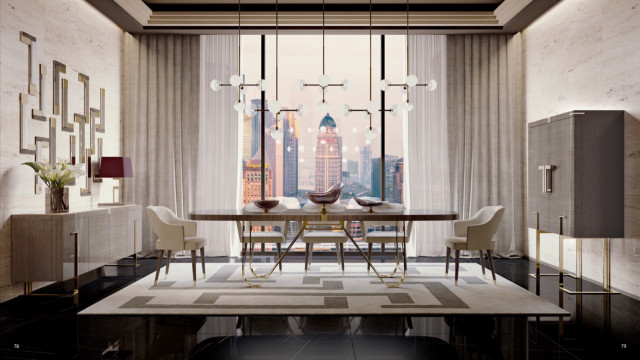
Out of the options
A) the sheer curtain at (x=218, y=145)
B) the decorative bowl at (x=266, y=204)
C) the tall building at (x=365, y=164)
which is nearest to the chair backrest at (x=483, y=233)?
the decorative bowl at (x=266, y=204)

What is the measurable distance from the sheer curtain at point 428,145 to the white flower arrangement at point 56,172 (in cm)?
389

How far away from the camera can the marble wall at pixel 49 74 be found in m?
3.57

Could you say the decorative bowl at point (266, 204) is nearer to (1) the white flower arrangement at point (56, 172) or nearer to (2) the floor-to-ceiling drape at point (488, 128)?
(1) the white flower arrangement at point (56, 172)

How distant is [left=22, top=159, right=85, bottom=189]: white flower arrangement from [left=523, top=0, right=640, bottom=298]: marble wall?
187 inches

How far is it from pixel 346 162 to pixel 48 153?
3.44 meters

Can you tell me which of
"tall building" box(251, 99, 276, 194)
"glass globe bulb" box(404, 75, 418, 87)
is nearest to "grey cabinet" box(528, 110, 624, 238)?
"glass globe bulb" box(404, 75, 418, 87)

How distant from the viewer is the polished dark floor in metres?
2.49

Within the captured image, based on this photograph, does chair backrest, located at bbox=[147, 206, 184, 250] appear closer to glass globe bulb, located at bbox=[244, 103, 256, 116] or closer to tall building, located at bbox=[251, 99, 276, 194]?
glass globe bulb, located at bbox=[244, 103, 256, 116]

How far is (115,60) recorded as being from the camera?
5562 mm

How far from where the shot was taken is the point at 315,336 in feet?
9.05

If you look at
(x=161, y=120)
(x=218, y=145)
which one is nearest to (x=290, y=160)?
(x=218, y=145)

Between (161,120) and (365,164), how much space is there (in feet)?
8.94

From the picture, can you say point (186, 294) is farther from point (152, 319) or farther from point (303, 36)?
point (303, 36)

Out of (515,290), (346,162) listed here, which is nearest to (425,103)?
(346,162)
